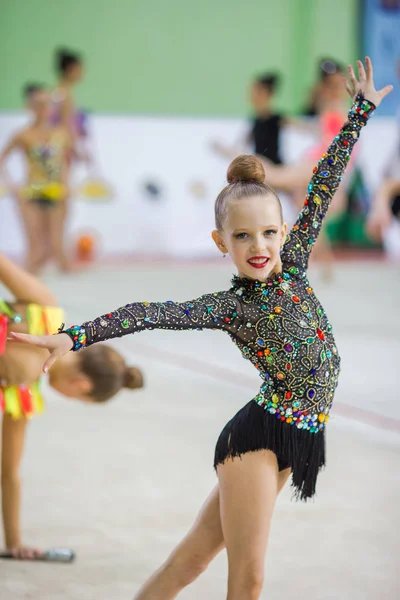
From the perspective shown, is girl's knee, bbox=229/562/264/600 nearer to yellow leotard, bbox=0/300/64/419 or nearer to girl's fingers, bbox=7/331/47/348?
girl's fingers, bbox=7/331/47/348

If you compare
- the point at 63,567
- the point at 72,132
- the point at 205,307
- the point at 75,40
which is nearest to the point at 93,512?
the point at 63,567

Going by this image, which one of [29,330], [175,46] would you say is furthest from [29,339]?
[175,46]

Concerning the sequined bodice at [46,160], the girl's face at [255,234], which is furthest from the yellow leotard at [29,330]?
the sequined bodice at [46,160]

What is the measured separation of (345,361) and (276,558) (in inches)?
103

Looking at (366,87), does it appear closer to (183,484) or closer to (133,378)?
(133,378)

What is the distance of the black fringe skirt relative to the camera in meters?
1.97

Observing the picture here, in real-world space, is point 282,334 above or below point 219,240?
below

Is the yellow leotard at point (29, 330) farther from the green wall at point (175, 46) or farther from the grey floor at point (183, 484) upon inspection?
the green wall at point (175, 46)

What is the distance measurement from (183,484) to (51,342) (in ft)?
5.38

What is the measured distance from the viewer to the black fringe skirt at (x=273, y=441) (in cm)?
197

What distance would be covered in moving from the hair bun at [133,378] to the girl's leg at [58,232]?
6.19 metres

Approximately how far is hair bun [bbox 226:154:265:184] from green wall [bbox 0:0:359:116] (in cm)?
970

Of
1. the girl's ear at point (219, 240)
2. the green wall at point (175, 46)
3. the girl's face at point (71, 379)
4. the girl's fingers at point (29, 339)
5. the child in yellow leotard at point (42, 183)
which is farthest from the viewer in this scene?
the green wall at point (175, 46)

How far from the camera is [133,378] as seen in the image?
2.72 meters
